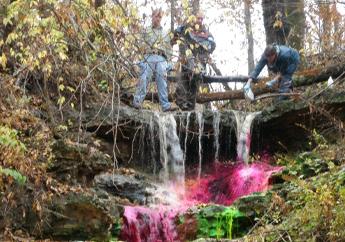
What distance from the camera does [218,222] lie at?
7758 millimetres

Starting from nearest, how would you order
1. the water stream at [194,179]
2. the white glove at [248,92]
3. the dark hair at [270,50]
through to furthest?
the water stream at [194,179]
the dark hair at [270,50]
the white glove at [248,92]

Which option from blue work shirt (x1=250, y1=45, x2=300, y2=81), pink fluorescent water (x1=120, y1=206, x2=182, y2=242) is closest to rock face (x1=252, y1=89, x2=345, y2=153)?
blue work shirt (x1=250, y1=45, x2=300, y2=81)

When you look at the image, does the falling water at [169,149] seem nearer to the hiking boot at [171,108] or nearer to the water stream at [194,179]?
the water stream at [194,179]

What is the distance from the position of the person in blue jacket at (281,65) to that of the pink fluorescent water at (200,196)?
1.51 meters

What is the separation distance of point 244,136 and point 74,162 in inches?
181

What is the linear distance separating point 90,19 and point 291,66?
263 inches

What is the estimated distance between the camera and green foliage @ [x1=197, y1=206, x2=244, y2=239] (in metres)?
7.59

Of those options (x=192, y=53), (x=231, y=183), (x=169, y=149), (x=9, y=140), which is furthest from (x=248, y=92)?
(x=9, y=140)

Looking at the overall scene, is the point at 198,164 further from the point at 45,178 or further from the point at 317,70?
the point at 45,178

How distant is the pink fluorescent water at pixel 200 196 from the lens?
27.2 ft

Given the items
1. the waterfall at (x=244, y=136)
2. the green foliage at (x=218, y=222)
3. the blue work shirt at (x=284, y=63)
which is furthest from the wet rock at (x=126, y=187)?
the blue work shirt at (x=284, y=63)

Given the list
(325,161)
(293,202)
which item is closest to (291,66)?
(325,161)

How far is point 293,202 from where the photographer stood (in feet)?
20.0

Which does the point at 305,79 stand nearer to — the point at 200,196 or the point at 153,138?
the point at 200,196
